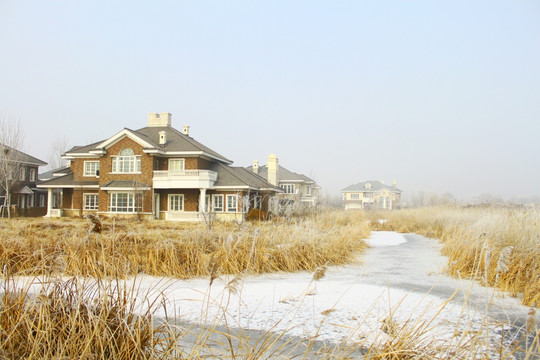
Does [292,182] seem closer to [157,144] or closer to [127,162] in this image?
[157,144]

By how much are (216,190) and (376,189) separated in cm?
4458

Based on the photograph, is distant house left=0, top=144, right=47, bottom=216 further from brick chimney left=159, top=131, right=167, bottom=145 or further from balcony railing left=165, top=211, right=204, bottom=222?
balcony railing left=165, top=211, right=204, bottom=222

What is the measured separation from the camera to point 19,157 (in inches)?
1233

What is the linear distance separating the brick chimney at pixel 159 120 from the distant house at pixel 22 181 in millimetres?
9351

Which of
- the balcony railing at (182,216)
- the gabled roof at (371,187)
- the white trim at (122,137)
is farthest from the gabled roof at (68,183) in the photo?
the gabled roof at (371,187)

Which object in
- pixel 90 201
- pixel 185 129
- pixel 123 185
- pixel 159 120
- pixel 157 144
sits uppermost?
pixel 159 120

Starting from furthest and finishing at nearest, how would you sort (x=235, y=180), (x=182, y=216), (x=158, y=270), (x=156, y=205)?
(x=156, y=205) → (x=235, y=180) → (x=182, y=216) → (x=158, y=270)

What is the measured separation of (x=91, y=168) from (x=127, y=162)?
12.0ft

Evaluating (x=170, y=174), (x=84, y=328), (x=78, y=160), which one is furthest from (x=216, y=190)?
(x=84, y=328)

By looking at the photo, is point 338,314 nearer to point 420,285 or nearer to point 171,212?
point 420,285

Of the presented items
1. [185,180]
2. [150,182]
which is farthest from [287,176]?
[150,182]

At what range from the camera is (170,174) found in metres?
25.8

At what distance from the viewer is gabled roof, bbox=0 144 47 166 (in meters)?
27.2

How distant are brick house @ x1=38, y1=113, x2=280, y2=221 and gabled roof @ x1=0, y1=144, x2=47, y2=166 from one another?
305cm
